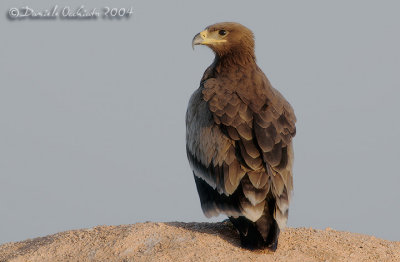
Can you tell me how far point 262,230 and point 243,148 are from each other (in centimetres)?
132

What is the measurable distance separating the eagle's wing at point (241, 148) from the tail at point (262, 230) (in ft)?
0.40

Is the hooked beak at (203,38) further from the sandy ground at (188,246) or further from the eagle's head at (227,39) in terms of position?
the sandy ground at (188,246)

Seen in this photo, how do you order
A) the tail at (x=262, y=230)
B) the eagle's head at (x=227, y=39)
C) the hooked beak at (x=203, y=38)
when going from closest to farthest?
the tail at (x=262, y=230) < the eagle's head at (x=227, y=39) < the hooked beak at (x=203, y=38)

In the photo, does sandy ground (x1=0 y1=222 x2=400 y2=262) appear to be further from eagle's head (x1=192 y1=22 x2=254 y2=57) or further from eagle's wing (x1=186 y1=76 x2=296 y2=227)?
eagle's head (x1=192 y1=22 x2=254 y2=57)

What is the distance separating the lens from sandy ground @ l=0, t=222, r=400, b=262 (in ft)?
36.4

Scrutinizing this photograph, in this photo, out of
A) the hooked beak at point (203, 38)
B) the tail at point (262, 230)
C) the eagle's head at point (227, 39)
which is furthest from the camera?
the hooked beak at point (203, 38)

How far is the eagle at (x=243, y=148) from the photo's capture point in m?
11.1

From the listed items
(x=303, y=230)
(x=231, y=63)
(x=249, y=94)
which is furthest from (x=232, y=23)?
(x=303, y=230)

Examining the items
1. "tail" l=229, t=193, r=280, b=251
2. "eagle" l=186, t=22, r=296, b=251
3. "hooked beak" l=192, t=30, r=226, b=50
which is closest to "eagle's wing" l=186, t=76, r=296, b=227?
"eagle" l=186, t=22, r=296, b=251

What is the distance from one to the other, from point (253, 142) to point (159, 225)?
216cm

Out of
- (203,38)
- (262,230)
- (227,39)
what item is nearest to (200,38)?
(203,38)

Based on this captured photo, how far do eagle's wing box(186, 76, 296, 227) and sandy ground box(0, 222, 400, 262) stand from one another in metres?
0.55

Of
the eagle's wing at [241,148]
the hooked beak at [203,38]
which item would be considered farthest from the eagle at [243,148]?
the hooked beak at [203,38]

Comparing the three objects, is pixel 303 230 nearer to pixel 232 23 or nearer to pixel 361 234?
pixel 361 234
